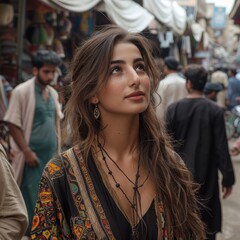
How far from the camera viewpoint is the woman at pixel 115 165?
1747mm

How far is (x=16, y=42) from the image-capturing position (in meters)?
6.27

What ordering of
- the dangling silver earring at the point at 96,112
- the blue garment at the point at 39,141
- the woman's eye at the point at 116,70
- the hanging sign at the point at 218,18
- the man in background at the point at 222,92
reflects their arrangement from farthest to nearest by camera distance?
the hanging sign at the point at 218,18
the man in background at the point at 222,92
the blue garment at the point at 39,141
the dangling silver earring at the point at 96,112
the woman's eye at the point at 116,70

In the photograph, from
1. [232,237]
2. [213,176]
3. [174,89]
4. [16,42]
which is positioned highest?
[16,42]

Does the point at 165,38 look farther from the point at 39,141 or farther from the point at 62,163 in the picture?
the point at 62,163

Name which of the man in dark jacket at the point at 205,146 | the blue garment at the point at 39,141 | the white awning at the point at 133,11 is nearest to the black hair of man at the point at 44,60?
the blue garment at the point at 39,141

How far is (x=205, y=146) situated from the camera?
4277 mm

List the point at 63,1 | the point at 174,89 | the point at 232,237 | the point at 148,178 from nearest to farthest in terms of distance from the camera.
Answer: the point at 148,178
the point at 63,1
the point at 232,237
the point at 174,89

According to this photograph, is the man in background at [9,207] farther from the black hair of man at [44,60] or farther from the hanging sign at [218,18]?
the hanging sign at [218,18]

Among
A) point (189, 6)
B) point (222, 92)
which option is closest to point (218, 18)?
point (189, 6)

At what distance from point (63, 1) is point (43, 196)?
3184mm

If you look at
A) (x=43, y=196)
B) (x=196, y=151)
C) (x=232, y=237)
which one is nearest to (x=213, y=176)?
(x=196, y=151)

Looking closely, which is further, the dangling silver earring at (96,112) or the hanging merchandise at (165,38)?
the hanging merchandise at (165,38)

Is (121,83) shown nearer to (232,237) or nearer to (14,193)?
(14,193)

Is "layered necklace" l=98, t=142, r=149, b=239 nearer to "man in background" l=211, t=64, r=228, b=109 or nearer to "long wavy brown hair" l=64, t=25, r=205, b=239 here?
"long wavy brown hair" l=64, t=25, r=205, b=239
